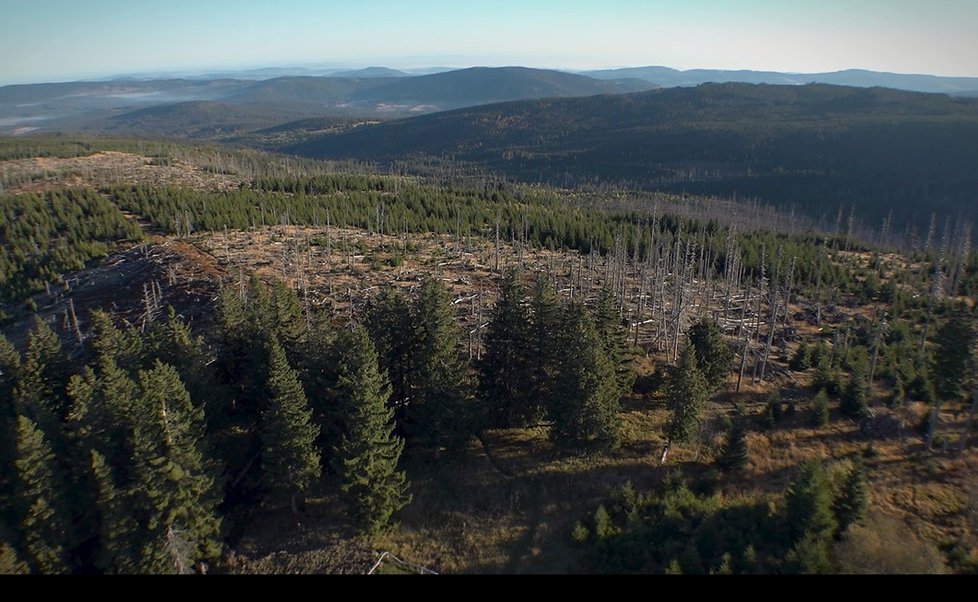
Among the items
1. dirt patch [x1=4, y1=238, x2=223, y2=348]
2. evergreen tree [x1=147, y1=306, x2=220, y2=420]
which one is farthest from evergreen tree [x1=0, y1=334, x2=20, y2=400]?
dirt patch [x1=4, y1=238, x2=223, y2=348]

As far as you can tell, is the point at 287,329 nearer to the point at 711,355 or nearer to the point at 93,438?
the point at 93,438

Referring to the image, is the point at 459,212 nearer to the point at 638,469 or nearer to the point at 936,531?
the point at 638,469

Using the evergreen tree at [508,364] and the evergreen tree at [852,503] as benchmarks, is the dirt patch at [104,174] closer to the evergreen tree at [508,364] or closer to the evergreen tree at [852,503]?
the evergreen tree at [508,364]

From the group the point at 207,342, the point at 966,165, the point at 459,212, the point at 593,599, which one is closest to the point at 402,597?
the point at 593,599

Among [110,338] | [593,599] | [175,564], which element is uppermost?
[593,599]

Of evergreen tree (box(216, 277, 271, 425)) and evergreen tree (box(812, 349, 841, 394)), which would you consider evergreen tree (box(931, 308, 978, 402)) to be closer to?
evergreen tree (box(812, 349, 841, 394))

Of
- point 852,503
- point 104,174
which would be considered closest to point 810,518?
point 852,503
